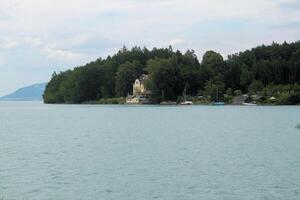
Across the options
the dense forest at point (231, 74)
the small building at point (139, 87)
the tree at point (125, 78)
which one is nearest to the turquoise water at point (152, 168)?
the dense forest at point (231, 74)

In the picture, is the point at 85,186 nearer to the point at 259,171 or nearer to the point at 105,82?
the point at 259,171

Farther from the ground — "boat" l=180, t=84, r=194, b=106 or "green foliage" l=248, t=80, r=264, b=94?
"green foliage" l=248, t=80, r=264, b=94

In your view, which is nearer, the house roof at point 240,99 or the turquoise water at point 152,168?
the turquoise water at point 152,168

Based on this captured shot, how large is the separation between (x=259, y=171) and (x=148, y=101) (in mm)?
144955

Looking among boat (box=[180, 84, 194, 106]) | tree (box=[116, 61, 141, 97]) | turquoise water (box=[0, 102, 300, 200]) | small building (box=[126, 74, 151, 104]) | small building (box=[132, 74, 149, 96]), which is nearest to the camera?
turquoise water (box=[0, 102, 300, 200])

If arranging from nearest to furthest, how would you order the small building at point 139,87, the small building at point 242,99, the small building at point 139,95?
1. the small building at point 242,99
2. the small building at point 139,95
3. the small building at point 139,87

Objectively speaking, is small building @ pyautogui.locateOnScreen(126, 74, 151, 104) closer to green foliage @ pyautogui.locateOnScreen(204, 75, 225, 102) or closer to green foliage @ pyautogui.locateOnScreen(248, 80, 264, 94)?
green foliage @ pyautogui.locateOnScreen(204, 75, 225, 102)

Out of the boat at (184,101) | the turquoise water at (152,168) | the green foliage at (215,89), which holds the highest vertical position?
the green foliage at (215,89)

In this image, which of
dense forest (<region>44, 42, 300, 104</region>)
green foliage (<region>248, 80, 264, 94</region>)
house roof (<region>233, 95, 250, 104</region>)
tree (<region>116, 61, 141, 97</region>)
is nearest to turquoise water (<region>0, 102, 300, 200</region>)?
house roof (<region>233, 95, 250, 104</region>)

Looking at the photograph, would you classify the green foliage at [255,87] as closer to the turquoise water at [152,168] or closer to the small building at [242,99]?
the small building at [242,99]

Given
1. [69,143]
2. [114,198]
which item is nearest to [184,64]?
[69,143]

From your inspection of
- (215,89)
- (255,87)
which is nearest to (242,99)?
(255,87)

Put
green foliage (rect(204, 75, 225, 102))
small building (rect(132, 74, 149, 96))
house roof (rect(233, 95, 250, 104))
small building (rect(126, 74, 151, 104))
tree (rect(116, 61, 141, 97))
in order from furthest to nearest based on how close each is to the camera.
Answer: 1. tree (rect(116, 61, 141, 97))
2. small building (rect(132, 74, 149, 96))
3. small building (rect(126, 74, 151, 104))
4. green foliage (rect(204, 75, 225, 102))
5. house roof (rect(233, 95, 250, 104))

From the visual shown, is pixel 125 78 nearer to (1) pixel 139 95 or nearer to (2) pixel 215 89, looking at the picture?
(1) pixel 139 95
